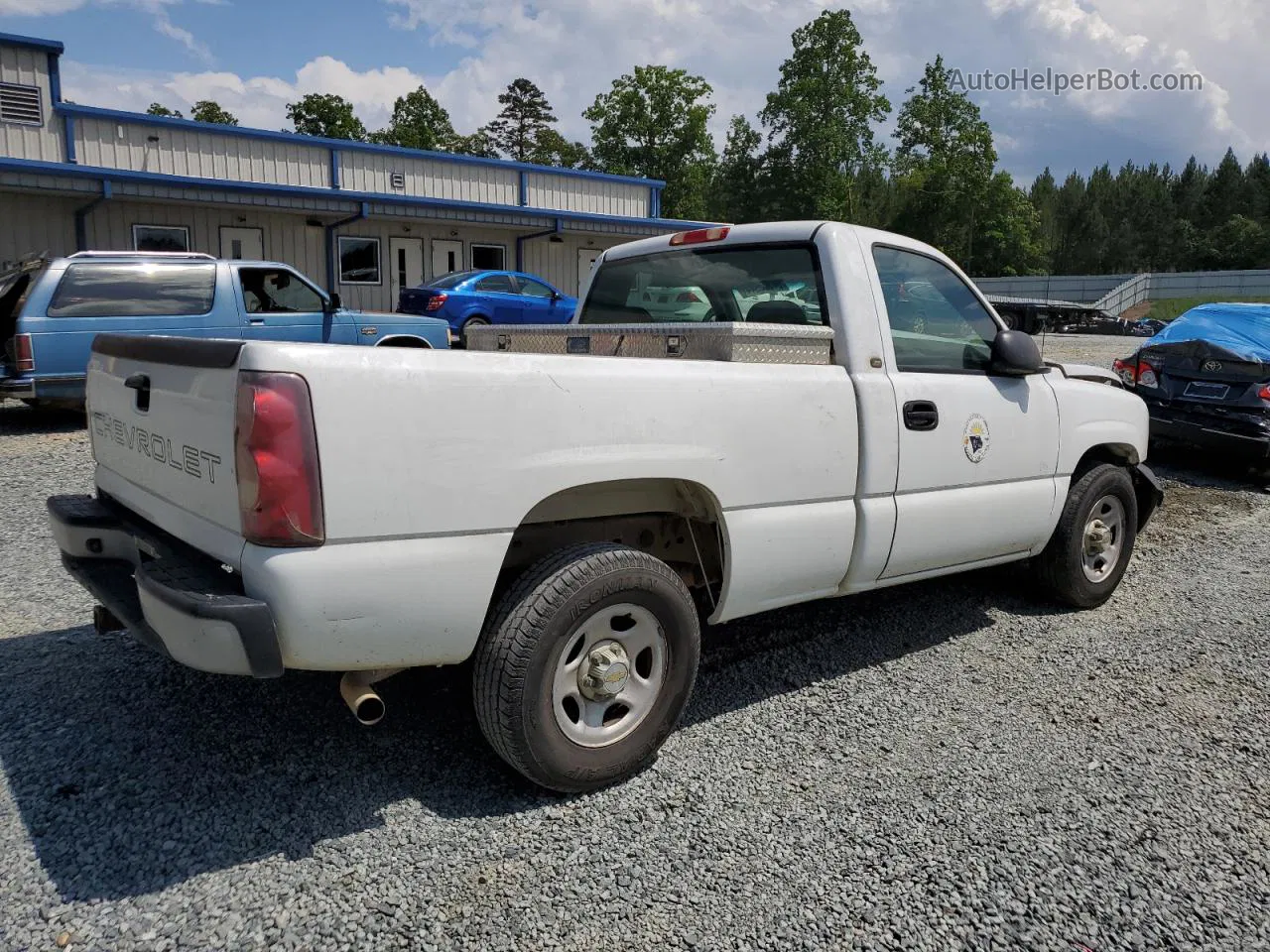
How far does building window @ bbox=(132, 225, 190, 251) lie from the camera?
1841cm

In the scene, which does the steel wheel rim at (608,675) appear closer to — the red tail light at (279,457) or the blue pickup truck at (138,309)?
the red tail light at (279,457)

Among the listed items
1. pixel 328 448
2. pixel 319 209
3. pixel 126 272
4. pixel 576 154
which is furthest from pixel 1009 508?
pixel 576 154

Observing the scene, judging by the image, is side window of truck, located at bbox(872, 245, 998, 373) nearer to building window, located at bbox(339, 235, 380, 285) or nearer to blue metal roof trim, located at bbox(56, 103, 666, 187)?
blue metal roof trim, located at bbox(56, 103, 666, 187)

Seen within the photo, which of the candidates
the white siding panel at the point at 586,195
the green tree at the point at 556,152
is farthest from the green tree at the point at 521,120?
the white siding panel at the point at 586,195

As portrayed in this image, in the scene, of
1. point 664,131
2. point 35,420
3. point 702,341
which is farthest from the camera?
point 664,131

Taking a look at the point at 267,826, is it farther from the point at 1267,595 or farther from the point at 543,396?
the point at 1267,595

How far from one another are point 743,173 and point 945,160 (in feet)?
46.1

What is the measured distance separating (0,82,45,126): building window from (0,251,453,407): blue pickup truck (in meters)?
8.97

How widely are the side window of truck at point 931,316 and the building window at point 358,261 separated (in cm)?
1916

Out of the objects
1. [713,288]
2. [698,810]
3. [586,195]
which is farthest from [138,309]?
[586,195]

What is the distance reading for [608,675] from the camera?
2.95 metres

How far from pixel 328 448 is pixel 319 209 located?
18.8m

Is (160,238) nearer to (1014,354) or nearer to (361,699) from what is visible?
(1014,354)

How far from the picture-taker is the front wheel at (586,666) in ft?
8.97
